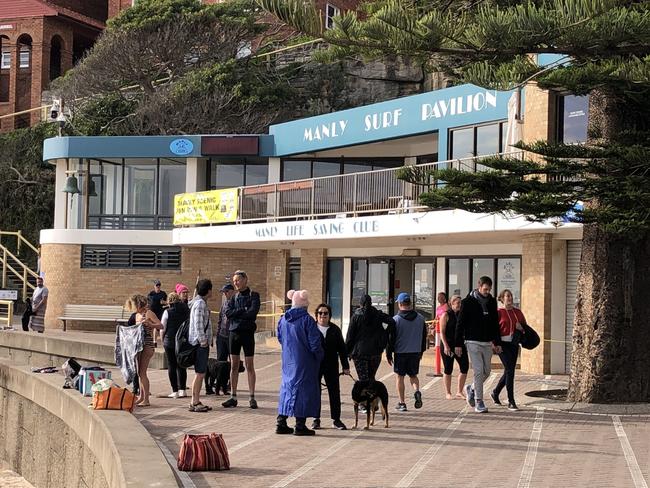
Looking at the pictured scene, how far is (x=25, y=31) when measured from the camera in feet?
182

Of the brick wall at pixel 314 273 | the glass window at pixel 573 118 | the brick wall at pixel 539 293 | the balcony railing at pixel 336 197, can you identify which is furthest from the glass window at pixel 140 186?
the glass window at pixel 573 118

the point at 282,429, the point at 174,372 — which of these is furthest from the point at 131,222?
the point at 282,429

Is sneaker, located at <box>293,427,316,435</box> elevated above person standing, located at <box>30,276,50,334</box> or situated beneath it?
situated beneath

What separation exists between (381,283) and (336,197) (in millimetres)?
3569

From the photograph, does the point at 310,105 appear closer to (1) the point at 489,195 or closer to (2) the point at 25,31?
(2) the point at 25,31

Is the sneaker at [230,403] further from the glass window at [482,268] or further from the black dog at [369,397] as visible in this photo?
the glass window at [482,268]

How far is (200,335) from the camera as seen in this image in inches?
536

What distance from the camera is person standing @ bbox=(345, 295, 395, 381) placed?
1304cm

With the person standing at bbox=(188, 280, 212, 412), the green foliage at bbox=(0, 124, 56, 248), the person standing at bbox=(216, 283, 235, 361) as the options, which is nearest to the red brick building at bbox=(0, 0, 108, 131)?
the green foliage at bbox=(0, 124, 56, 248)

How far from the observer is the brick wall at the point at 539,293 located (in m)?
20.5

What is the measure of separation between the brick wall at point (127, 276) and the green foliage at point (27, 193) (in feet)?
48.8

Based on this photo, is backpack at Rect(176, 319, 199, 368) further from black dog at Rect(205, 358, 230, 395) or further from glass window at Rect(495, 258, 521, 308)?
glass window at Rect(495, 258, 521, 308)

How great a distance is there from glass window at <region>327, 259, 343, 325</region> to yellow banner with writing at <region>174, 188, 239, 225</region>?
3.08 m

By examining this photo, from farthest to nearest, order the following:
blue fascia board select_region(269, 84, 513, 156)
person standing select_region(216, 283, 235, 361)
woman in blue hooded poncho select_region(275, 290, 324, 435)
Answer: blue fascia board select_region(269, 84, 513, 156) → person standing select_region(216, 283, 235, 361) → woman in blue hooded poncho select_region(275, 290, 324, 435)
